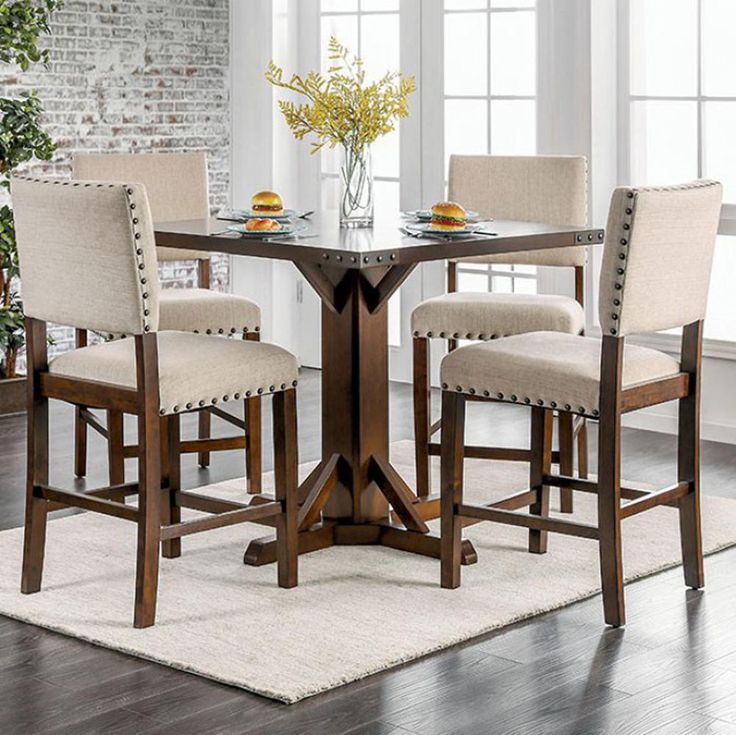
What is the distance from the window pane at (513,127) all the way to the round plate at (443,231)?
218 centimetres

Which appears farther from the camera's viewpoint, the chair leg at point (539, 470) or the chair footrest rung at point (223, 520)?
the chair leg at point (539, 470)

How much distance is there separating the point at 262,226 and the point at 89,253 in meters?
0.58

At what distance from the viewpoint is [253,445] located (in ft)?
15.3

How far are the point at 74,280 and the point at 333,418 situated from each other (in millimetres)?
863

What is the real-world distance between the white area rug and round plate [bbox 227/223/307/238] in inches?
33.3

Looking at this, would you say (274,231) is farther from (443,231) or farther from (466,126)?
(466,126)

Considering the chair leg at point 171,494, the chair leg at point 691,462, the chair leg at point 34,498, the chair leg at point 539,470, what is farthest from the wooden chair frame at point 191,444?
the chair leg at point 691,462

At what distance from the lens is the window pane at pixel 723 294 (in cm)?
542

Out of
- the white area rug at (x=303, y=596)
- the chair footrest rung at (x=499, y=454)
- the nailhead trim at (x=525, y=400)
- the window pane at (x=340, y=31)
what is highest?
the window pane at (x=340, y=31)

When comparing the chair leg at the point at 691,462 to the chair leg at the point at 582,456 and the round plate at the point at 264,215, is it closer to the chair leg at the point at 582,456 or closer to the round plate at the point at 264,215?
the chair leg at the point at 582,456

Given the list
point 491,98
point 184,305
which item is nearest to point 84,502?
point 184,305

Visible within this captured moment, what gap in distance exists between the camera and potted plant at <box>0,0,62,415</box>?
5680mm

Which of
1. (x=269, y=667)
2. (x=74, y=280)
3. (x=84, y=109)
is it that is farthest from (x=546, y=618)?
(x=84, y=109)

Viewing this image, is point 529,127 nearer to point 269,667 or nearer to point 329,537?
point 329,537
